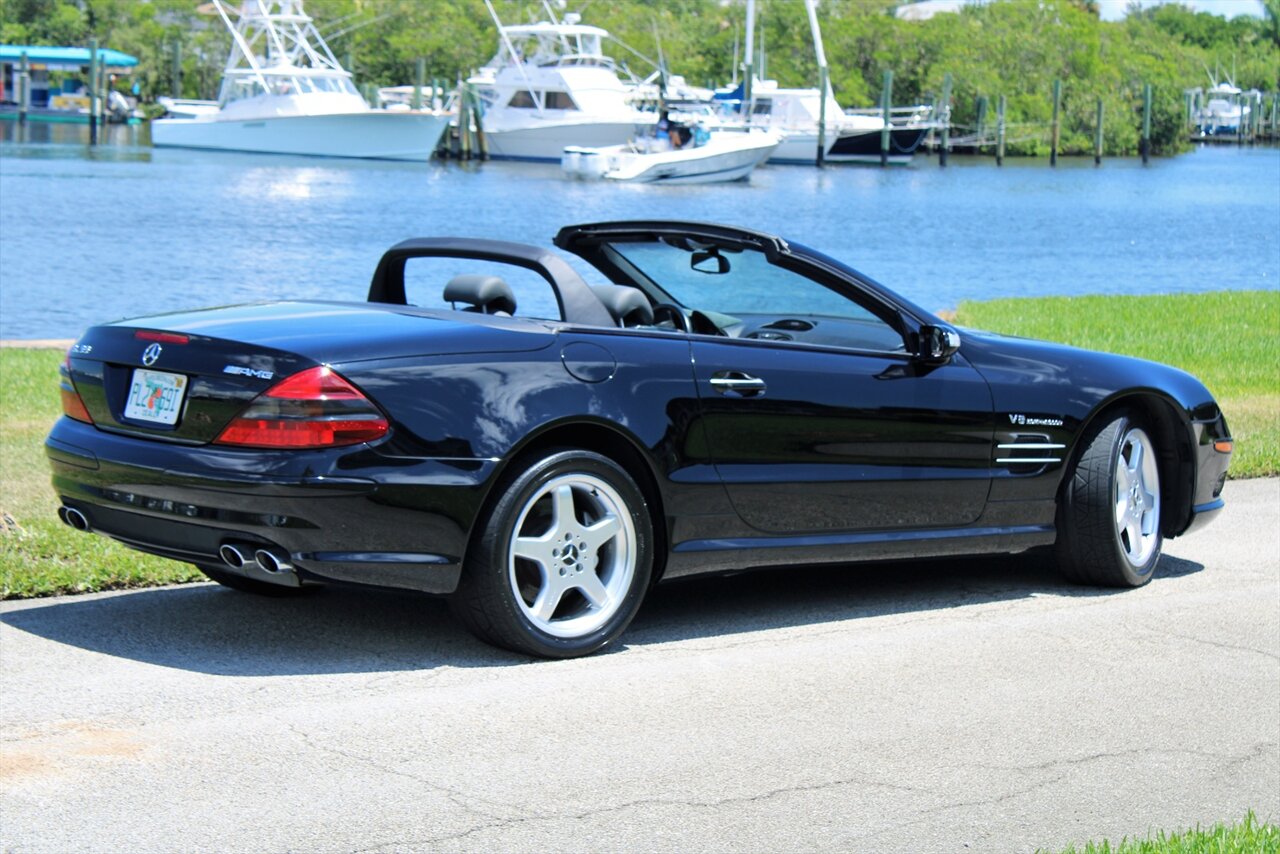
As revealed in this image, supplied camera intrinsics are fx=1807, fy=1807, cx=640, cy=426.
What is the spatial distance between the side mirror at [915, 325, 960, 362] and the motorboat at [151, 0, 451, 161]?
71.3m

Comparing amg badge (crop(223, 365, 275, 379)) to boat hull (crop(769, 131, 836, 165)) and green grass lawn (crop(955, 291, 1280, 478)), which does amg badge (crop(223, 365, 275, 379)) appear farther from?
boat hull (crop(769, 131, 836, 165))

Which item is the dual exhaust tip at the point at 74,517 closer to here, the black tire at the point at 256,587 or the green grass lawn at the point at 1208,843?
the black tire at the point at 256,587

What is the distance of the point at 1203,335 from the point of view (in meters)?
18.8

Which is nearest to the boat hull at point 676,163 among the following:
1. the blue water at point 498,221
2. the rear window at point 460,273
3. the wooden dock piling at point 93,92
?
the blue water at point 498,221

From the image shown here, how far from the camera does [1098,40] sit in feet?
390

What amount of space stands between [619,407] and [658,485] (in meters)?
0.33

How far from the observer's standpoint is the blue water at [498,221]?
30594 mm

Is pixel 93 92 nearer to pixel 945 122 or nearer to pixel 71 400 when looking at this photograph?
pixel 945 122

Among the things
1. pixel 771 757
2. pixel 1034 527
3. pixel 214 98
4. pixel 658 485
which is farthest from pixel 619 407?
pixel 214 98

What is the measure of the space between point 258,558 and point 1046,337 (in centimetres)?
1403

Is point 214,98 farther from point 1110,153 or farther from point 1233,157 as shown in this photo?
point 1233,157

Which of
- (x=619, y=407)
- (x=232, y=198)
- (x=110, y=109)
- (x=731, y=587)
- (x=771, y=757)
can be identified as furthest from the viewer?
(x=110, y=109)

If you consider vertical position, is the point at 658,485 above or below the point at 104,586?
above

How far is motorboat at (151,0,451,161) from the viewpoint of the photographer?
77.4m
